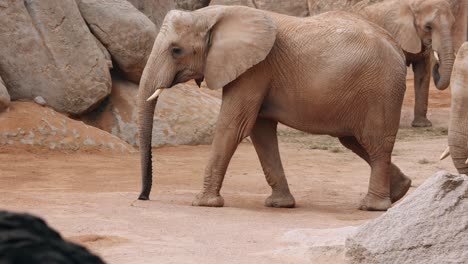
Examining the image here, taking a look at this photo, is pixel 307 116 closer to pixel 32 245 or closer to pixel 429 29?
pixel 32 245

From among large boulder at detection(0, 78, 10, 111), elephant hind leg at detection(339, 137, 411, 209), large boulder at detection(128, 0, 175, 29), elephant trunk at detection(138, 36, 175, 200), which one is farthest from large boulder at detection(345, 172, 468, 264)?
large boulder at detection(128, 0, 175, 29)

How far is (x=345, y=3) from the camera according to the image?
795 inches

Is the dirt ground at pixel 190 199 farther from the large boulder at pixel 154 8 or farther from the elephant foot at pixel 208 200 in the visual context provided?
the large boulder at pixel 154 8

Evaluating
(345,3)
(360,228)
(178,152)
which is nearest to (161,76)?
(360,228)

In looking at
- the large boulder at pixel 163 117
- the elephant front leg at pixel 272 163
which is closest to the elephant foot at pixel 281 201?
the elephant front leg at pixel 272 163

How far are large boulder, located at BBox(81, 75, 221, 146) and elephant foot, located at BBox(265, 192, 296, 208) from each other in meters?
4.10

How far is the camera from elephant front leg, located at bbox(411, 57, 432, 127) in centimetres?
1577

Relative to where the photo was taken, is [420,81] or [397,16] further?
[420,81]

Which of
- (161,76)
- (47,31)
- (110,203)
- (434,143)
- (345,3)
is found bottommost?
(345,3)

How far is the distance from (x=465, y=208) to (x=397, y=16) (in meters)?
10.2

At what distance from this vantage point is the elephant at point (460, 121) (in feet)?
21.1

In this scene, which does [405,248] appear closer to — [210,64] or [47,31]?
[210,64]

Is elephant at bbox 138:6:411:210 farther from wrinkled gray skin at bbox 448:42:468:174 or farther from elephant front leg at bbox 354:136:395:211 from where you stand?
wrinkled gray skin at bbox 448:42:468:174

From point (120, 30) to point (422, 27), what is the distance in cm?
487
